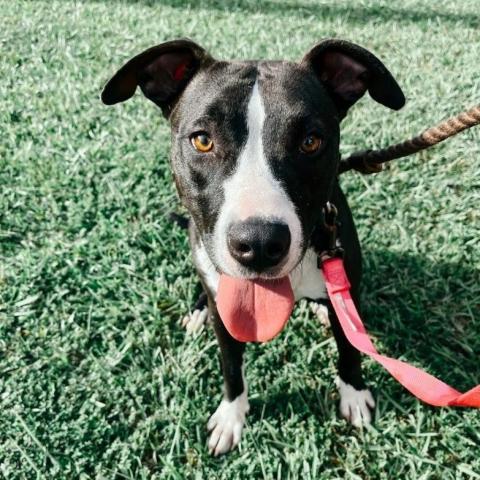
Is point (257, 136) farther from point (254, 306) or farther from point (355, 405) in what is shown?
point (355, 405)

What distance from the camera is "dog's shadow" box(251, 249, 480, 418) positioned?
3062 millimetres

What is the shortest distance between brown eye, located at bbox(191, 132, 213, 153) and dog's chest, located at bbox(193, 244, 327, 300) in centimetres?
57

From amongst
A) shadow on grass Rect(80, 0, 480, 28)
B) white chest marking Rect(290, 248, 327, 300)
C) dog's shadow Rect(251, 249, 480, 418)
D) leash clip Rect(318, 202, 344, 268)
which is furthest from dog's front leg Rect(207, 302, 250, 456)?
shadow on grass Rect(80, 0, 480, 28)

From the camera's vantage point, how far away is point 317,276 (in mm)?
2604

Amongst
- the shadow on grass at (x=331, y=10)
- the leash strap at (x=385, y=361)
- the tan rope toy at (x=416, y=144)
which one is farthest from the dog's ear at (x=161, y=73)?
the shadow on grass at (x=331, y=10)

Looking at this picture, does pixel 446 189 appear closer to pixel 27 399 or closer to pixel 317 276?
pixel 317 276

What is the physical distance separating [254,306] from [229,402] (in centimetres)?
88

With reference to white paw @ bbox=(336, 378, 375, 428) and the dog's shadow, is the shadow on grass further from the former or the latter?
white paw @ bbox=(336, 378, 375, 428)

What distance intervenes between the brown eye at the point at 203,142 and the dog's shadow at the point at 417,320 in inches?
59.9

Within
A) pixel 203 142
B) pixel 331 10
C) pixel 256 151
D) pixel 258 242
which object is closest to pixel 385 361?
pixel 258 242

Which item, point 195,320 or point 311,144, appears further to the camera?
point 195,320

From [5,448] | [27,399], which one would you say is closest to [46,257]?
[27,399]

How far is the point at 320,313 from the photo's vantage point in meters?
3.43

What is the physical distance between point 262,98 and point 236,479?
186cm
